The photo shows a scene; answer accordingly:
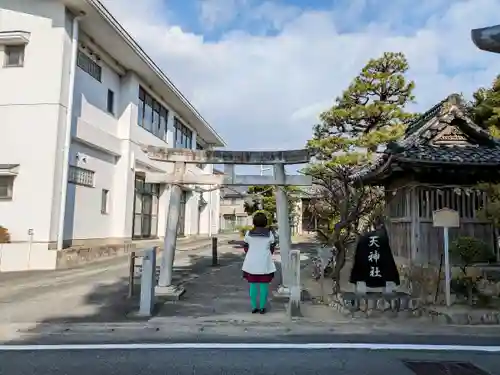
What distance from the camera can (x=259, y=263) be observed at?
25.8 feet

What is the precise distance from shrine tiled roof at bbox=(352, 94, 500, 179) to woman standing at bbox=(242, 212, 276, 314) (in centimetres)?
423

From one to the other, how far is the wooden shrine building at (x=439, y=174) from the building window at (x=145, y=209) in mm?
13570

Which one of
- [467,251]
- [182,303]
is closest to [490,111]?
[467,251]

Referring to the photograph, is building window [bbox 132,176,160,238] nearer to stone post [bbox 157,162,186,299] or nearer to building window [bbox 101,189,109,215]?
building window [bbox 101,189,109,215]

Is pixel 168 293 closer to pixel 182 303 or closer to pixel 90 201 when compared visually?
pixel 182 303

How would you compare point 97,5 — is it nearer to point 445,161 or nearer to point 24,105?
point 24,105

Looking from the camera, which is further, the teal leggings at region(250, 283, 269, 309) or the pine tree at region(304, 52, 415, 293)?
the pine tree at region(304, 52, 415, 293)

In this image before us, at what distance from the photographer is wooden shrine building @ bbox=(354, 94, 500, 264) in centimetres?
1055

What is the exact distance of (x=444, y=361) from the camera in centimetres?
537

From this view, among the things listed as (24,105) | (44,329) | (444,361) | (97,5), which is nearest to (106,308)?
(44,329)

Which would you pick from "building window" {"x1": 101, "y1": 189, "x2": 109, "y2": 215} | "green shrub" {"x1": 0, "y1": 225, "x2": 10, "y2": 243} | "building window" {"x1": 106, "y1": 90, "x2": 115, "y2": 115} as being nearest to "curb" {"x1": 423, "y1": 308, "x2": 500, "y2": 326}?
"green shrub" {"x1": 0, "y1": 225, "x2": 10, "y2": 243}

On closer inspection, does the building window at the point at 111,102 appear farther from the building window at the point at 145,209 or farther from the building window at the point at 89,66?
the building window at the point at 145,209

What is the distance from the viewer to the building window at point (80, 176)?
52.0ft

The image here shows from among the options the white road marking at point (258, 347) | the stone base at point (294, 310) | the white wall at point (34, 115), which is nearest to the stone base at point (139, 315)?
the white road marking at point (258, 347)
